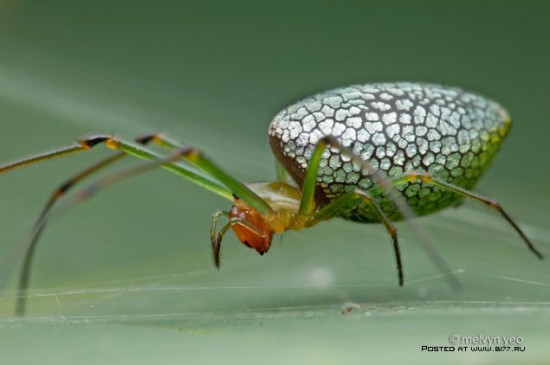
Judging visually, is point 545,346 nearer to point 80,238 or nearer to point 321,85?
point 80,238

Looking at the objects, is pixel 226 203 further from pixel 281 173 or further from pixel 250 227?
pixel 250 227

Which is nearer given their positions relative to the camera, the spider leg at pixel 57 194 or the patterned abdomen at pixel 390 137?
the spider leg at pixel 57 194

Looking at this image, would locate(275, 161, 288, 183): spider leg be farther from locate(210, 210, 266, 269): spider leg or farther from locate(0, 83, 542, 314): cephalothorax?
locate(210, 210, 266, 269): spider leg

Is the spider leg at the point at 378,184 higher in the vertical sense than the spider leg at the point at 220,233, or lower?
higher

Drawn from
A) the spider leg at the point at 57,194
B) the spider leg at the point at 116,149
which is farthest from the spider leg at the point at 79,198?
the spider leg at the point at 116,149

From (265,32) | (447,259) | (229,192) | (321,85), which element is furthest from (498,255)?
(265,32)

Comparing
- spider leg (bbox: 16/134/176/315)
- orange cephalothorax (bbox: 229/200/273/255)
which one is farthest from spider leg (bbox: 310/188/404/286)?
spider leg (bbox: 16/134/176/315)

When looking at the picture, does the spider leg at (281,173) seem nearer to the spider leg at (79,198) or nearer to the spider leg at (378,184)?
the spider leg at (378,184)

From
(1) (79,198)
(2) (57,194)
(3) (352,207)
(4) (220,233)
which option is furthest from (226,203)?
(1) (79,198)
